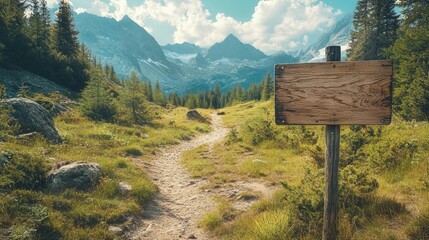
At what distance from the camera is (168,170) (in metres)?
13.9

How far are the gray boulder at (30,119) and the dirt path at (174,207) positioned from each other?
4834 millimetres


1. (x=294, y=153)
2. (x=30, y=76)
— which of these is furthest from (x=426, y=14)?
(x=30, y=76)

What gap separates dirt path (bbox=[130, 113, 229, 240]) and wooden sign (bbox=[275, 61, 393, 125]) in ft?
13.8

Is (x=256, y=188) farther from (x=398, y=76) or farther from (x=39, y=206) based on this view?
(x=398, y=76)

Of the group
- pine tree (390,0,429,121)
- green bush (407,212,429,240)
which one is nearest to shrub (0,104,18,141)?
green bush (407,212,429,240)

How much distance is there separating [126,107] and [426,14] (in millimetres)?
26907

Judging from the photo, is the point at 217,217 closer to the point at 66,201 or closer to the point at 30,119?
the point at 66,201

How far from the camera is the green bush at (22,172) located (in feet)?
24.3

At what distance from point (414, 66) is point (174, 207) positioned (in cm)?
1936

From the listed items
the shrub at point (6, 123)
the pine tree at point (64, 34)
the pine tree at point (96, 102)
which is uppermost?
the pine tree at point (64, 34)

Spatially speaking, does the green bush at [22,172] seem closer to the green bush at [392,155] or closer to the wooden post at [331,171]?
the wooden post at [331,171]

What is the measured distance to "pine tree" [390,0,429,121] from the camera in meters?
17.1

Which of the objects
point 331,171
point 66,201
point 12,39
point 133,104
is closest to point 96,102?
point 133,104

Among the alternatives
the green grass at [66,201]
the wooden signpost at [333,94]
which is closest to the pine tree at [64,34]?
the green grass at [66,201]
